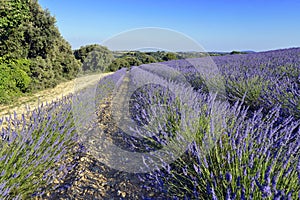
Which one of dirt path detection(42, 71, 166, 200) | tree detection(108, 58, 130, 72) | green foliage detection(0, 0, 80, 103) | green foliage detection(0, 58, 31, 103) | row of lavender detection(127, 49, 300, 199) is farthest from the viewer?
tree detection(108, 58, 130, 72)

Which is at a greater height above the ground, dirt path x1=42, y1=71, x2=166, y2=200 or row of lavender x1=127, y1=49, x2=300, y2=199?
row of lavender x1=127, y1=49, x2=300, y2=199

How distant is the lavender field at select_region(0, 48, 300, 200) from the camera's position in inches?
49.8

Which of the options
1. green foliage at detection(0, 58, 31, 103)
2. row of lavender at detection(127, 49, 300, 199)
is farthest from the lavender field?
green foliage at detection(0, 58, 31, 103)

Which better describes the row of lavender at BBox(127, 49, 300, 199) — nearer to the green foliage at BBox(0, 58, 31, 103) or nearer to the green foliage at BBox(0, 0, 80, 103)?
the green foliage at BBox(0, 58, 31, 103)

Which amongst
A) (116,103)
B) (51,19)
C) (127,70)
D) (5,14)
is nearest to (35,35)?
(51,19)

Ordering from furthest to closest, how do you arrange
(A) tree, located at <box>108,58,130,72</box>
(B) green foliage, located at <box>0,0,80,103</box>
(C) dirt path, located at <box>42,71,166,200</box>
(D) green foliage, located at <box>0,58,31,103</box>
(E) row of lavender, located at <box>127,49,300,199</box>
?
(A) tree, located at <box>108,58,130,72</box>
(B) green foliage, located at <box>0,0,80,103</box>
(D) green foliage, located at <box>0,58,31,103</box>
(C) dirt path, located at <box>42,71,166,200</box>
(E) row of lavender, located at <box>127,49,300,199</box>

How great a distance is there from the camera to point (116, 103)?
523cm

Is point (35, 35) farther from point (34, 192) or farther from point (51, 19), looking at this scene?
point (34, 192)

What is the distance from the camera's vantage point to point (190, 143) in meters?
1.74

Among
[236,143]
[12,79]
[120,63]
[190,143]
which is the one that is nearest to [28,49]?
[12,79]

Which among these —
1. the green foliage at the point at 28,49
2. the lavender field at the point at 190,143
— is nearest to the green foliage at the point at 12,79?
the green foliage at the point at 28,49

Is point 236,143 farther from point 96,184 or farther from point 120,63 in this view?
point 120,63

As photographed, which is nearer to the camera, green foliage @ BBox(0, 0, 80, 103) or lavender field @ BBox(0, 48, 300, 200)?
lavender field @ BBox(0, 48, 300, 200)

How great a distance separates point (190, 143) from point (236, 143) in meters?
0.32
